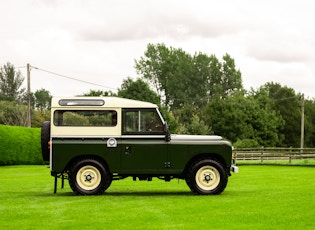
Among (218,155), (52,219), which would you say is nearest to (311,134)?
(218,155)

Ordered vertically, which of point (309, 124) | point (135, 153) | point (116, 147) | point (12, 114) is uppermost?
point (12, 114)

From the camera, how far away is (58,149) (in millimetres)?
16859

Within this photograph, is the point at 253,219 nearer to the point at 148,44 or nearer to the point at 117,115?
the point at 117,115

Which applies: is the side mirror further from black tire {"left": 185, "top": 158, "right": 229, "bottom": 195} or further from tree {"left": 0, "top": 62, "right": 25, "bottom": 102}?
tree {"left": 0, "top": 62, "right": 25, "bottom": 102}

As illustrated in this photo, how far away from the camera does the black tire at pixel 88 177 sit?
1683 centimetres

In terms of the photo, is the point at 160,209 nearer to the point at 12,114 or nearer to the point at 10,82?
the point at 12,114

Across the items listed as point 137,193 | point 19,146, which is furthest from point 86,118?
point 19,146

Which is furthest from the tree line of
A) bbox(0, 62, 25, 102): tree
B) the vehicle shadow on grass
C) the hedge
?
the vehicle shadow on grass

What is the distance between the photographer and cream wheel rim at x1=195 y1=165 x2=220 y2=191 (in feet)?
56.2

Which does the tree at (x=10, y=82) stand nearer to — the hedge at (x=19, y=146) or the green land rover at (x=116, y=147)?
the hedge at (x=19, y=146)

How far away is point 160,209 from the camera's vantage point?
13.5 metres

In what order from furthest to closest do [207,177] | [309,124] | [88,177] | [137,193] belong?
1. [309,124]
2. [137,193]
3. [207,177]
4. [88,177]

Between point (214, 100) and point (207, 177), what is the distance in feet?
207

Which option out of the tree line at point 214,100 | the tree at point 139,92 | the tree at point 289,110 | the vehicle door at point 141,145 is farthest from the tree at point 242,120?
the vehicle door at point 141,145
